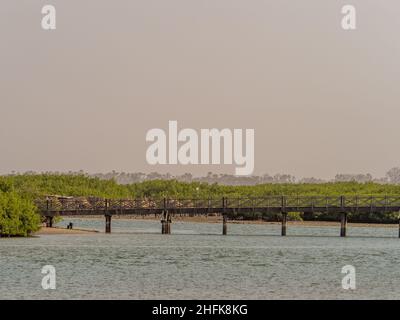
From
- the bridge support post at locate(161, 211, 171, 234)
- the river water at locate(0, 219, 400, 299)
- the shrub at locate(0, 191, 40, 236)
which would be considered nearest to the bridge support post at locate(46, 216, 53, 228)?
the bridge support post at locate(161, 211, 171, 234)

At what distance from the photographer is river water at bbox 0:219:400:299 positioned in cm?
5344

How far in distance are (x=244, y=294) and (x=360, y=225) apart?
349 ft

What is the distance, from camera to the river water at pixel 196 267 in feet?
175

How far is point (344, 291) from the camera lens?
54.6m

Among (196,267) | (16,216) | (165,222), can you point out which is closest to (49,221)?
(165,222)

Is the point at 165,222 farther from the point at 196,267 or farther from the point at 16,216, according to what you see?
the point at 196,267

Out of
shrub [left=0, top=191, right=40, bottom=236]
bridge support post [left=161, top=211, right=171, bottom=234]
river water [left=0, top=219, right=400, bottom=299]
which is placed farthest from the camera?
bridge support post [left=161, top=211, right=171, bottom=234]

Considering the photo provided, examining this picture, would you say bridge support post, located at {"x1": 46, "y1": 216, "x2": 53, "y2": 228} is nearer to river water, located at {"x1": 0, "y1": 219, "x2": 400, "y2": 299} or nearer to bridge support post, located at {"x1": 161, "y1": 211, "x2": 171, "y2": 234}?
bridge support post, located at {"x1": 161, "y1": 211, "x2": 171, "y2": 234}

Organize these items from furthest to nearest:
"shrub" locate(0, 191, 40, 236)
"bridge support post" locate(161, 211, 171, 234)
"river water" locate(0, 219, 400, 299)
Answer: "bridge support post" locate(161, 211, 171, 234), "shrub" locate(0, 191, 40, 236), "river water" locate(0, 219, 400, 299)

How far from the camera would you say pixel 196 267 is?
224 feet

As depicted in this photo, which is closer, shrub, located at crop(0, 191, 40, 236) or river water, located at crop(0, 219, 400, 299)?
river water, located at crop(0, 219, 400, 299)

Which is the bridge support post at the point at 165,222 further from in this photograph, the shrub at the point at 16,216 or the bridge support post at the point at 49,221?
the shrub at the point at 16,216
